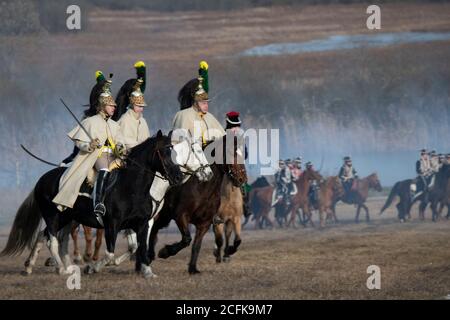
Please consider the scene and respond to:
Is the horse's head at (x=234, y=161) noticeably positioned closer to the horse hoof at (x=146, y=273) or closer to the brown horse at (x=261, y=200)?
the horse hoof at (x=146, y=273)

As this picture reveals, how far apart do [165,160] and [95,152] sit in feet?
3.05

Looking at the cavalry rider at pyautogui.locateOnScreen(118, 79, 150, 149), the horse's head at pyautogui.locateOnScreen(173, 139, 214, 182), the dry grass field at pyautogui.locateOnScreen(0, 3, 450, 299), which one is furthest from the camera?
the cavalry rider at pyautogui.locateOnScreen(118, 79, 150, 149)

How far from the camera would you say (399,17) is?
1626 inches

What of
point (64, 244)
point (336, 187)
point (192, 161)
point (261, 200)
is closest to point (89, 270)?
point (64, 244)

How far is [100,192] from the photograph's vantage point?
1415 centimetres

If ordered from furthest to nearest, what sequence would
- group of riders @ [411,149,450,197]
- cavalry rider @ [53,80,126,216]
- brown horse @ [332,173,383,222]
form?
brown horse @ [332,173,383,222] < group of riders @ [411,149,450,197] < cavalry rider @ [53,80,126,216]

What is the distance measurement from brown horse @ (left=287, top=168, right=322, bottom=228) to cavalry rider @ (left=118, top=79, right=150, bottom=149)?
1246 centimetres

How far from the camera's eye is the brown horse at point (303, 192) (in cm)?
2797

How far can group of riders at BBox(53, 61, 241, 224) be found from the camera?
14.4 meters

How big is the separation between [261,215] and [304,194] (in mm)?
1114

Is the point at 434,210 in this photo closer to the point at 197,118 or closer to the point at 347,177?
the point at 347,177

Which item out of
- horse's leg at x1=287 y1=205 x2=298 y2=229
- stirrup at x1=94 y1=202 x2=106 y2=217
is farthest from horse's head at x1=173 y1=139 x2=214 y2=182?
horse's leg at x1=287 y1=205 x2=298 y2=229

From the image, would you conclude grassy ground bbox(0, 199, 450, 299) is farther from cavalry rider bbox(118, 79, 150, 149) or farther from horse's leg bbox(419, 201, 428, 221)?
horse's leg bbox(419, 201, 428, 221)
